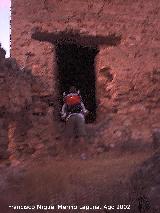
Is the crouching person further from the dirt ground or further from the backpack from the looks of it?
the dirt ground

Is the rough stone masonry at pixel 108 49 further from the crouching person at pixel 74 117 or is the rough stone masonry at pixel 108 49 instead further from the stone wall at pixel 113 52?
the crouching person at pixel 74 117

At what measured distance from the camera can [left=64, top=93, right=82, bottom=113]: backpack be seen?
22.9 ft

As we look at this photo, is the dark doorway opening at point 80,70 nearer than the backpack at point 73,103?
No

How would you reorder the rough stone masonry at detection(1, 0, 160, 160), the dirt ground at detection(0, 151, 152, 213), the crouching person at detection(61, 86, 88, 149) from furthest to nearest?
the rough stone masonry at detection(1, 0, 160, 160) < the crouching person at detection(61, 86, 88, 149) < the dirt ground at detection(0, 151, 152, 213)

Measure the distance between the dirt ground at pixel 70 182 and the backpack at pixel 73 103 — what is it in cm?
88

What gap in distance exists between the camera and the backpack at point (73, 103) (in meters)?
6.98

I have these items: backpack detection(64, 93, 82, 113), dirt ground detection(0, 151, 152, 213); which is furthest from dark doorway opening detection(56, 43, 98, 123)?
dirt ground detection(0, 151, 152, 213)

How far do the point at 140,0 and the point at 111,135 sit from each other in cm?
279

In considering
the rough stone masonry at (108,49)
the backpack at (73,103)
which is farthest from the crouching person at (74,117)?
the rough stone masonry at (108,49)

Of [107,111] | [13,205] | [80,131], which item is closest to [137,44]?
[107,111]

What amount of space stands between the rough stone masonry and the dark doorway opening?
0.85 metres

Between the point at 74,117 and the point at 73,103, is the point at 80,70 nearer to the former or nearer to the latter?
the point at 73,103

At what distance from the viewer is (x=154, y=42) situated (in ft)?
25.2

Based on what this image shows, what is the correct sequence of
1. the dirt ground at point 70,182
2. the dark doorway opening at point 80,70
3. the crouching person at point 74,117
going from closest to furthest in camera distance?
the dirt ground at point 70,182, the crouching person at point 74,117, the dark doorway opening at point 80,70
